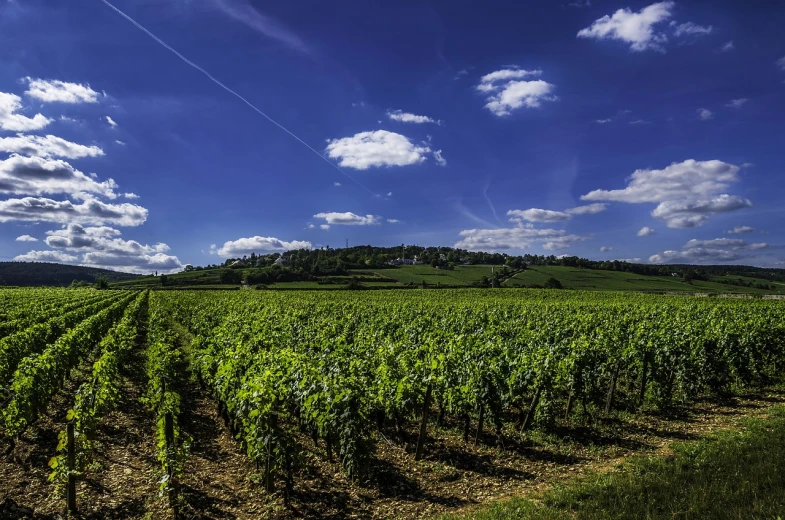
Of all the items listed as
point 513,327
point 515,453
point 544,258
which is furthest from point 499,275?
point 515,453

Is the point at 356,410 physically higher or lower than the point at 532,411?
higher

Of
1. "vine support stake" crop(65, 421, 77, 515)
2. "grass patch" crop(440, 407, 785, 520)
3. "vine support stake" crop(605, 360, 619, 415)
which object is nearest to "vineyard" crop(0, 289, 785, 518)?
"vine support stake" crop(65, 421, 77, 515)

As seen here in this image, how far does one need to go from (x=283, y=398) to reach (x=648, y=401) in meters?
12.1

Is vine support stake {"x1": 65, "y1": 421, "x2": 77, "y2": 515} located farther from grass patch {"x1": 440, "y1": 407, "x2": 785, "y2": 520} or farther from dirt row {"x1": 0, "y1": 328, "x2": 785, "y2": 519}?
grass patch {"x1": 440, "y1": 407, "x2": 785, "y2": 520}

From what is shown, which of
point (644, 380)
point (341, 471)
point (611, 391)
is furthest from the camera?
point (644, 380)

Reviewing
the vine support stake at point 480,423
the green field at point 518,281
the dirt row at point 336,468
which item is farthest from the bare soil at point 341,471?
the green field at point 518,281

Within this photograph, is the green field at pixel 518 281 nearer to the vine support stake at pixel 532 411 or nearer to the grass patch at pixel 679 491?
the vine support stake at pixel 532 411

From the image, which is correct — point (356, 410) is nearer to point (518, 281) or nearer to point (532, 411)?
point (532, 411)

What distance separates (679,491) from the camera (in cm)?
749

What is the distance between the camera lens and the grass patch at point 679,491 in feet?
22.6

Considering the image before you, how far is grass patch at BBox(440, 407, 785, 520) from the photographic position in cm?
688

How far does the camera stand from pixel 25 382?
1033 centimetres

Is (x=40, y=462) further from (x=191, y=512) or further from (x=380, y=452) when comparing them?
(x=380, y=452)

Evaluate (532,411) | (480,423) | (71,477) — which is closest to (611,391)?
(532,411)
